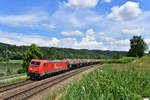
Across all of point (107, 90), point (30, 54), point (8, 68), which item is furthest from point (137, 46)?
point (107, 90)

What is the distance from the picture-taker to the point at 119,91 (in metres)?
4.69

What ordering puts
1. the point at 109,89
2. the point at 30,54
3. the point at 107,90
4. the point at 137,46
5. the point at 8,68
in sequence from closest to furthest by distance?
1. the point at 109,89
2. the point at 107,90
3. the point at 30,54
4. the point at 8,68
5. the point at 137,46

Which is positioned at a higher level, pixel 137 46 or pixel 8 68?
pixel 137 46

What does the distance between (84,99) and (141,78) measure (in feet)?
17.5

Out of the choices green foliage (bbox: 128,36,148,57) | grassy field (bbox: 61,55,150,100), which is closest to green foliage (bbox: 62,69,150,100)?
grassy field (bbox: 61,55,150,100)

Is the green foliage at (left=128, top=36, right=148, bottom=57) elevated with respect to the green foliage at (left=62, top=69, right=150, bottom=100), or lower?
elevated

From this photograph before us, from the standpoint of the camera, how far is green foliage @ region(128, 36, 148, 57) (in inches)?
2609

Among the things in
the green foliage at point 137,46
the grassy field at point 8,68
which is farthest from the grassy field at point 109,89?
the green foliage at point 137,46

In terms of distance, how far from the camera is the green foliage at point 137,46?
66269mm

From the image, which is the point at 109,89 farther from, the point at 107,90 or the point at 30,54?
the point at 30,54

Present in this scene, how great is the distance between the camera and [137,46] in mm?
67688

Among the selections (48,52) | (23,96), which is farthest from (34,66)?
(48,52)

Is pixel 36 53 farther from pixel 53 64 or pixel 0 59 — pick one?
pixel 53 64

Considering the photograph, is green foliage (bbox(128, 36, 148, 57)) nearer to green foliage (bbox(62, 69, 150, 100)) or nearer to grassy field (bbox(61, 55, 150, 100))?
grassy field (bbox(61, 55, 150, 100))
